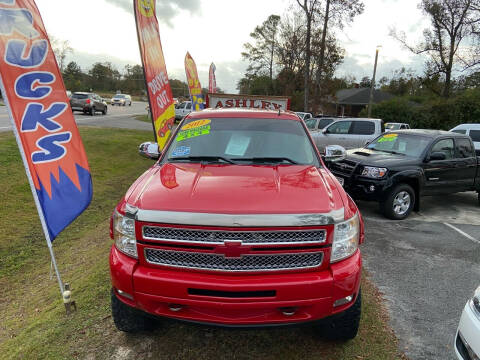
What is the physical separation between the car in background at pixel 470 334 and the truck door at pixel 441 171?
16.0 ft

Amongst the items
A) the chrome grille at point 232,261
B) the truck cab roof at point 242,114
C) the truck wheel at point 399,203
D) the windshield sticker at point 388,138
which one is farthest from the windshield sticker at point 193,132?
the windshield sticker at point 388,138

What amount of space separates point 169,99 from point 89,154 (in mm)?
4670

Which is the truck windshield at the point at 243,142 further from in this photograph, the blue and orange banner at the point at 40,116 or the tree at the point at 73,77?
the tree at the point at 73,77

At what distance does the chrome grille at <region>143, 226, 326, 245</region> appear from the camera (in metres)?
2.20

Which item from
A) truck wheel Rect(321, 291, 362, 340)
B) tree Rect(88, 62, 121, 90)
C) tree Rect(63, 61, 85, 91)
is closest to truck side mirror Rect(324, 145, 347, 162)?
truck wheel Rect(321, 291, 362, 340)

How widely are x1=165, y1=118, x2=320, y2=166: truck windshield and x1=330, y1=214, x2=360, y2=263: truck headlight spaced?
41.1 inches

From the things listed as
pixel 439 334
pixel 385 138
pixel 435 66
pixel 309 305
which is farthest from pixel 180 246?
pixel 435 66

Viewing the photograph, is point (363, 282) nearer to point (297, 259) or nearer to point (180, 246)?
point (297, 259)

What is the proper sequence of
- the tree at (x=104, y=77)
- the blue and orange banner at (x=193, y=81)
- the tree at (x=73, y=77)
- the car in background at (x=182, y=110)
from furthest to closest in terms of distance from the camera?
the tree at (x=104, y=77) → the tree at (x=73, y=77) → the car in background at (x=182, y=110) → the blue and orange banner at (x=193, y=81)

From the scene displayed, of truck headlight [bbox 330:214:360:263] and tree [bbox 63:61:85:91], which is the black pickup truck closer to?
truck headlight [bbox 330:214:360:263]

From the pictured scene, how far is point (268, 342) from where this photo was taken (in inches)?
110

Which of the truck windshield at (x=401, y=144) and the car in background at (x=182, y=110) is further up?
the truck windshield at (x=401, y=144)

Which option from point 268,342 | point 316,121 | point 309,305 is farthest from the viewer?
point 316,121

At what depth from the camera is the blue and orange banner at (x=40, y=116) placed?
129 inches
